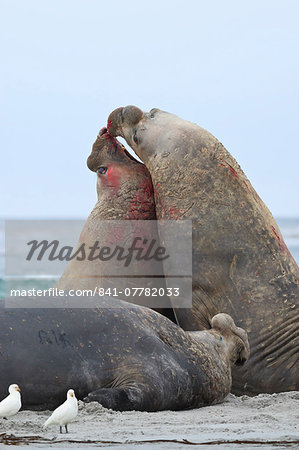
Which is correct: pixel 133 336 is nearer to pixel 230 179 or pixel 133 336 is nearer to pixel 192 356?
pixel 192 356

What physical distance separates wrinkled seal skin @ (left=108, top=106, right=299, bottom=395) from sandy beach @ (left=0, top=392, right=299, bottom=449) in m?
1.54

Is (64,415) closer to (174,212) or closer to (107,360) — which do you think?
(107,360)

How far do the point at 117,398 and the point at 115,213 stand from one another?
2.64 meters

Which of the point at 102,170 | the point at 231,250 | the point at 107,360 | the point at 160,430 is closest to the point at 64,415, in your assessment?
the point at 160,430

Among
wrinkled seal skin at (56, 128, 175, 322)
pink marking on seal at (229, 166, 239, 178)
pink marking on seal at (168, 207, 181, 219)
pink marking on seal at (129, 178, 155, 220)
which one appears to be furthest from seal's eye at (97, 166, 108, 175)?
pink marking on seal at (229, 166, 239, 178)

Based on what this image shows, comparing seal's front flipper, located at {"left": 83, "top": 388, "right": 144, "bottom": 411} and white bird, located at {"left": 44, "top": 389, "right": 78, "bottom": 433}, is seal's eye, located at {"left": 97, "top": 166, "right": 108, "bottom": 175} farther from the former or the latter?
white bird, located at {"left": 44, "top": 389, "right": 78, "bottom": 433}

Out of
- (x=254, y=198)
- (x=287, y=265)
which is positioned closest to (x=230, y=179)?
(x=254, y=198)

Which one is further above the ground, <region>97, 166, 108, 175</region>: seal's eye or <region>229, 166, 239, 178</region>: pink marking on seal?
<region>97, 166, 108, 175</region>: seal's eye

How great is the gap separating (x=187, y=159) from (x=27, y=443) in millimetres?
3495

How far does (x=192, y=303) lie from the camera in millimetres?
6539

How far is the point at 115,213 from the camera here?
6.96 meters

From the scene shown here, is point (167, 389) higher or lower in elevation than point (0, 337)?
lower

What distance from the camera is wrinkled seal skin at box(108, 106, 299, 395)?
6.38 meters

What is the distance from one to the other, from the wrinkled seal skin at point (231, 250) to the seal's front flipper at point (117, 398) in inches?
72.6
